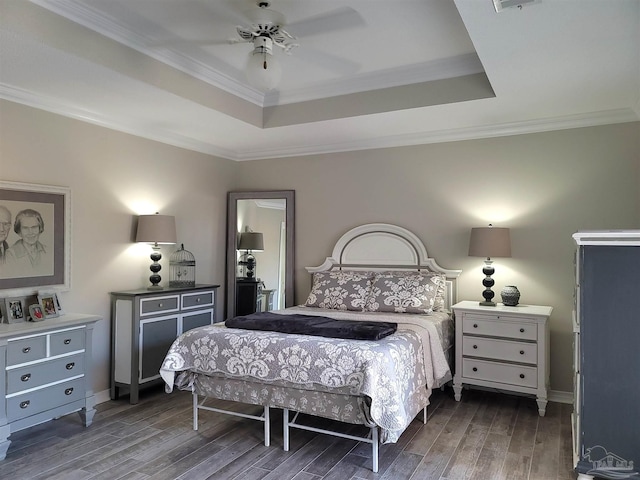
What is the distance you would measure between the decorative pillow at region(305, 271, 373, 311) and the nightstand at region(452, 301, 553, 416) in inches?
34.9

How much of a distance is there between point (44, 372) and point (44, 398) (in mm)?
172

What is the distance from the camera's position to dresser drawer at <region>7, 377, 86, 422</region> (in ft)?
9.61

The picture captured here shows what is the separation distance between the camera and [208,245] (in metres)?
5.37

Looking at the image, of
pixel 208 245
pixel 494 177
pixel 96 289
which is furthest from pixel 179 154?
pixel 494 177

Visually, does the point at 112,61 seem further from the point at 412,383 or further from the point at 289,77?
the point at 412,383

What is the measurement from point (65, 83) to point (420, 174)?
3.21 meters

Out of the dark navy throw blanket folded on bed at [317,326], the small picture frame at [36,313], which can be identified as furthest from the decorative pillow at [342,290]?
the small picture frame at [36,313]

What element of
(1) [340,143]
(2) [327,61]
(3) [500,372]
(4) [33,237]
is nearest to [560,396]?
(3) [500,372]

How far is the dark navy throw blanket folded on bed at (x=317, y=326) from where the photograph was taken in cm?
306

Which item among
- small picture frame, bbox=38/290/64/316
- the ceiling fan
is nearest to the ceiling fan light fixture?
the ceiling fan

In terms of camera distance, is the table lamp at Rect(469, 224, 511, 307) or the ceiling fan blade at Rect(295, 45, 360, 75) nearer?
the ceiling fan blade at Rect(295, 45, 360, 75)

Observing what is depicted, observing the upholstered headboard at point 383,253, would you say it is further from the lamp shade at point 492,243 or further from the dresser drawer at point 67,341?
the dresser drawer at point 67,341

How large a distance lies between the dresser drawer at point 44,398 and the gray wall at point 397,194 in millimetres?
731

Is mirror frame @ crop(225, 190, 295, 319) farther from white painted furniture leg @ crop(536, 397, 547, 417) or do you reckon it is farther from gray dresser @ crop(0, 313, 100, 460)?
white painted furniture leg @ crop(536, 397, 547, 417)
